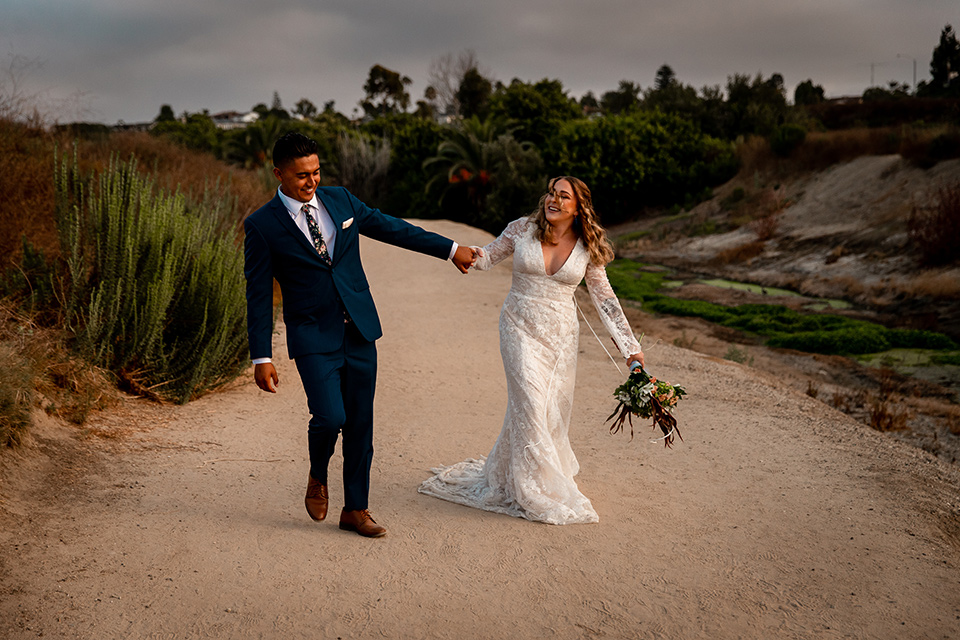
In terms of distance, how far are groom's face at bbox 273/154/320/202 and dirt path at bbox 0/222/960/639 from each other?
2035 millimetres

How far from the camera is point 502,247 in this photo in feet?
17.7

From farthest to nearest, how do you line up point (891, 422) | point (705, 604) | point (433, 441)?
point (891, 422) < point (433, 441) < point (705, 604)

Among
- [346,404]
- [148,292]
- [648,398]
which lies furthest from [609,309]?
[148,292]

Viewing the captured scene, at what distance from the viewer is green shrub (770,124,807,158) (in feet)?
94.5

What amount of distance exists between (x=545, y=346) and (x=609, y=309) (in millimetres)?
538

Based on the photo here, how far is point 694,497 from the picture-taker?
221 inches

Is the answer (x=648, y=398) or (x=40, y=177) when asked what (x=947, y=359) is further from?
(x=40, y=177)

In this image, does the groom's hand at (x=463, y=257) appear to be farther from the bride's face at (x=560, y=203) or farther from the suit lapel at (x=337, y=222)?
the suit lapel at (x=337, y=222)

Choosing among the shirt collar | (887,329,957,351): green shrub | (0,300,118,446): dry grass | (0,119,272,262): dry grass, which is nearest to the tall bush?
(0,300,118,446): dry grass

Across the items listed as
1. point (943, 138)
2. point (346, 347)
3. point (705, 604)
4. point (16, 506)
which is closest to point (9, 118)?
point (16, 506)

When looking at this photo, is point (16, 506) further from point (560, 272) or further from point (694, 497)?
point (694, 497)

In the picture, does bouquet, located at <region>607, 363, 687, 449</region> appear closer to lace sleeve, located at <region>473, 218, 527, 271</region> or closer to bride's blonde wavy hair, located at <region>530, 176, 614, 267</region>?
bride's blonde wavy hair, located at <region>530, 176, 614, 267</region>

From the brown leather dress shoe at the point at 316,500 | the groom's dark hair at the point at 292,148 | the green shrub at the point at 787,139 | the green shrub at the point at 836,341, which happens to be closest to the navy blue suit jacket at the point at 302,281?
the groom's dark hair at the point at 292,148

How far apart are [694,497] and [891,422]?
414cm
